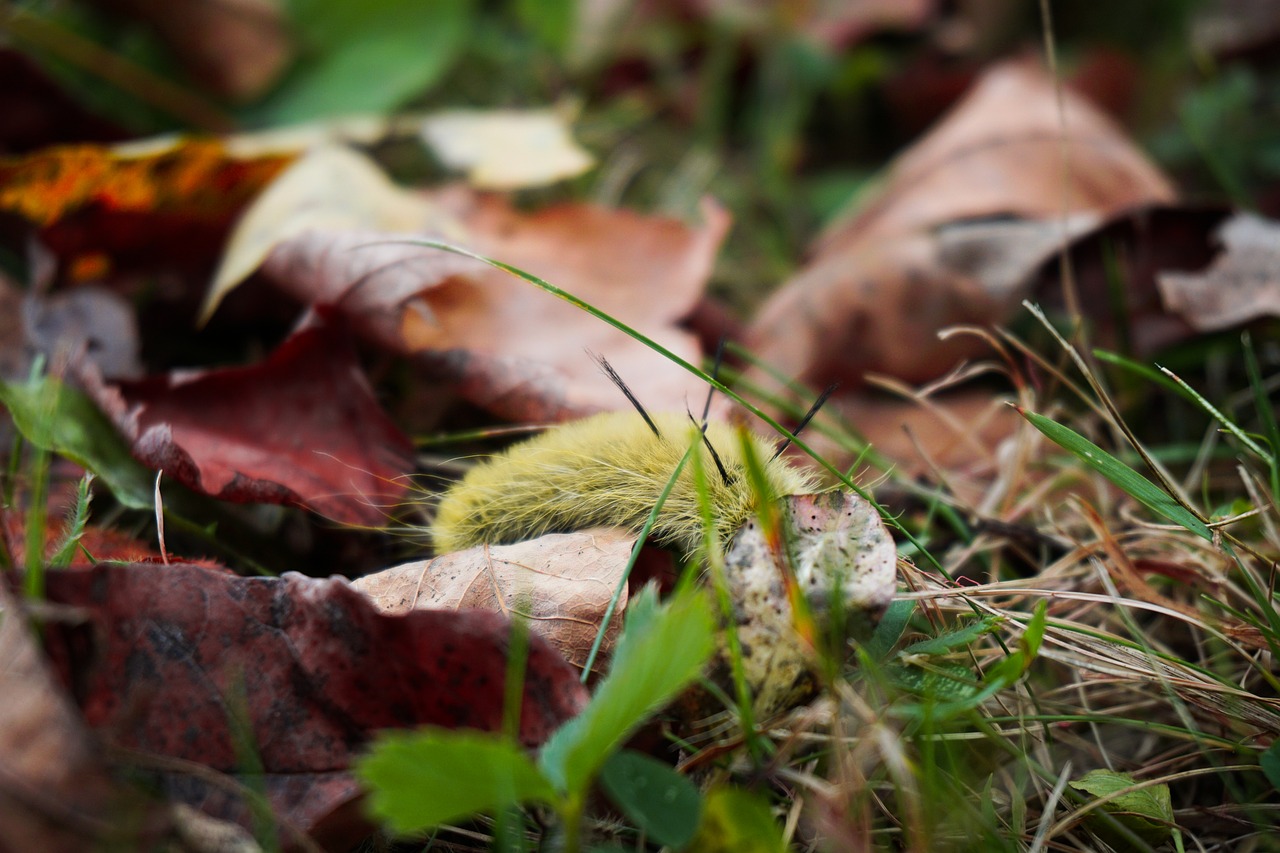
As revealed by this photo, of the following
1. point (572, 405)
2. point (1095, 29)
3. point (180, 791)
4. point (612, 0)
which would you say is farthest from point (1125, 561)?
point (612, 0)

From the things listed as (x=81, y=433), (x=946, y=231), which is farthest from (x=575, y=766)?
(x=946, y=231)

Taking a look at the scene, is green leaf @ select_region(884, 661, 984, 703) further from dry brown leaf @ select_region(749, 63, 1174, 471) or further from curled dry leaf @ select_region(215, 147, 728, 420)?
dry brown leaf @ select_region(749, 63, 1174, 471)

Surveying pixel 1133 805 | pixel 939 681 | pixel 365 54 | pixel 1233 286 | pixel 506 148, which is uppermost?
pixel 365 54

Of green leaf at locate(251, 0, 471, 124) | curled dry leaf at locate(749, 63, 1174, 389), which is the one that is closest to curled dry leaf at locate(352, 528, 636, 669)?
curled dry leaf at locate(749, 63, 1174, 389)

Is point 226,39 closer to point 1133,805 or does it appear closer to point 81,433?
point 81,433

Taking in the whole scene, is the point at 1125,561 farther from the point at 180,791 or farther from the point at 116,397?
the point at 116,397
